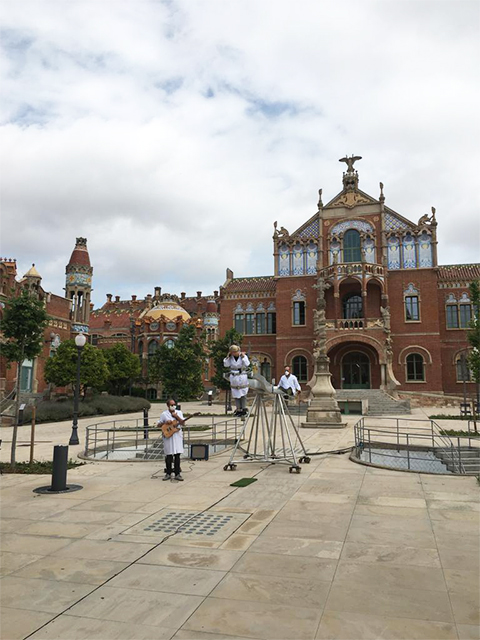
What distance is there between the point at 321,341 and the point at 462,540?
3241cm

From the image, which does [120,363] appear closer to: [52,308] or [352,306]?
[52,308]

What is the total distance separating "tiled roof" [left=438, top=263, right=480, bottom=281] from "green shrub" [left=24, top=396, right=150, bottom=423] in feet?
93.7

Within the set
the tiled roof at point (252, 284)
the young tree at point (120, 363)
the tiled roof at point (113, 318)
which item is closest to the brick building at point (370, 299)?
the tiled roof at point (252, 284)

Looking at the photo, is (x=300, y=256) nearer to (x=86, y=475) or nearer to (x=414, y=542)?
(x=86, y=475)

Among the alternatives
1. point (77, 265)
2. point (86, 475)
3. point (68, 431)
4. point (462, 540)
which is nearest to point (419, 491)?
point (462, 540)

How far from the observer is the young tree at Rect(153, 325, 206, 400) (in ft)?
94.2

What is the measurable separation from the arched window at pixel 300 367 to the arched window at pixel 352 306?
18.4 ft

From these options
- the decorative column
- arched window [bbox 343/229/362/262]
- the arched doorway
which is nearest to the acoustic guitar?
the decorative column

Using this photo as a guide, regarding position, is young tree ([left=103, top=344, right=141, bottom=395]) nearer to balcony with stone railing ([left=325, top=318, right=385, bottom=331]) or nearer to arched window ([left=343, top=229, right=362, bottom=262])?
balcony with stone railing ([left=325, top=318, right=385, bottom=331])

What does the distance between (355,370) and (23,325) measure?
3327cm

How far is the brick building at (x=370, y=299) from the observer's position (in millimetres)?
41031

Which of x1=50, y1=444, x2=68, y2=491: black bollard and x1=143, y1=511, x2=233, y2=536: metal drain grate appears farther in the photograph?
x1=50, y1=444, x2=68, y2=491: black bollard

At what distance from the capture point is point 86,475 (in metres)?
11.5

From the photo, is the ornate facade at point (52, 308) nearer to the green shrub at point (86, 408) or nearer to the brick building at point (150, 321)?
the green shrub at point (86, 408)
